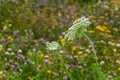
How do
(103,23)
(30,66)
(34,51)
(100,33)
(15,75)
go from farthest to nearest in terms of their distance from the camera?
(103,23) → (100,33) → (34,51) → (30,66) → (15,75)

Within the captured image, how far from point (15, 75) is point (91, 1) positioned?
3733 mm

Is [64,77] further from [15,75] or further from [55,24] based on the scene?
[55,24]

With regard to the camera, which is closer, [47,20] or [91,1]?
[47,20]

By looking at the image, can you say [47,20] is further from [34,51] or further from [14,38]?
[34,51]

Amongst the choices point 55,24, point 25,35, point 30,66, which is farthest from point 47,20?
point 30,66

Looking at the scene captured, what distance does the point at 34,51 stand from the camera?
191 inches

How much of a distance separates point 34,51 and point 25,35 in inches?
27.7

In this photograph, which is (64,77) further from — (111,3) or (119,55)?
(111,3)

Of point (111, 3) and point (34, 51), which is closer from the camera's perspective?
point (34, 51)

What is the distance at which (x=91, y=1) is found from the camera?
748 centimetres

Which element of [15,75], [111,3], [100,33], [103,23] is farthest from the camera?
[111,3]

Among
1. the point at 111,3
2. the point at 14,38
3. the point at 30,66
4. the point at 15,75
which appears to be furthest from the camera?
the point at 111,3

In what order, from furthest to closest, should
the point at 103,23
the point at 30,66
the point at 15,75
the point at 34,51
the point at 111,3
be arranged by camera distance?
the point at 111,3 < the point at 103,23 < the point at 34,51 < the point at 30,66 < the point at 15,75

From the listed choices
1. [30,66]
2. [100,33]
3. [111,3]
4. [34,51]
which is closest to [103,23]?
[100,33]
